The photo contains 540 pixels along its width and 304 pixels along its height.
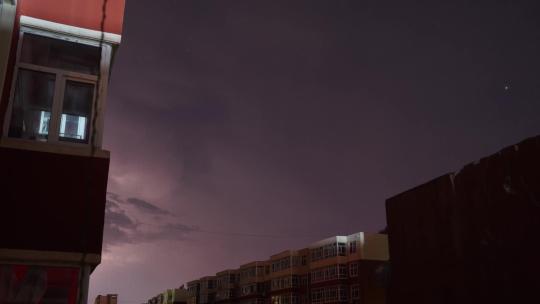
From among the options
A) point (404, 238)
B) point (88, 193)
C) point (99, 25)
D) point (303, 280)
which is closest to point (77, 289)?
point (88, 193)

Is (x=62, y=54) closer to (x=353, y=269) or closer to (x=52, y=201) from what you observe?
(x=52, y=201)

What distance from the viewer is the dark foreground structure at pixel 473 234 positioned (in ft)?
38.4

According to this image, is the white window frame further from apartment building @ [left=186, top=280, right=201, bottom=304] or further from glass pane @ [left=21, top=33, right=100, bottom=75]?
apartment building @ [left=186, top=280, right=201, bottom=304]

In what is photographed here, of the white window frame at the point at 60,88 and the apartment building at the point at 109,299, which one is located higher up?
the white window frame at the point at 60,88

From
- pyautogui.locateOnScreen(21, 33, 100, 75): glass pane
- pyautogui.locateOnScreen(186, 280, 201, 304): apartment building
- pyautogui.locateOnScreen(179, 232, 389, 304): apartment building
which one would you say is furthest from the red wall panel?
pyautogui.locateOnScreen(186, 280, 201, 304): apartment building

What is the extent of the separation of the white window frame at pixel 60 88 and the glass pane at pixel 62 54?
8 centimetres

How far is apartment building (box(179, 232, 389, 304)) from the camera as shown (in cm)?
4759

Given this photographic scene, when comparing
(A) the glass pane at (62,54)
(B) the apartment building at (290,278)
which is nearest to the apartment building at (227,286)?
(B) the apartment building at (290,278)

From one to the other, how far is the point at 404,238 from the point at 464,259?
2854 mm

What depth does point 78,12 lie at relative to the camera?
6.44 metres

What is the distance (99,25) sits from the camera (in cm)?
648

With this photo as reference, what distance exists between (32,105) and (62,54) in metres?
0.72

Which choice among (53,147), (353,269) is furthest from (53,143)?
(353,269)

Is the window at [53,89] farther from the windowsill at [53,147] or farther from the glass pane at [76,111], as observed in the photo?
the windowsill at [53,147]
